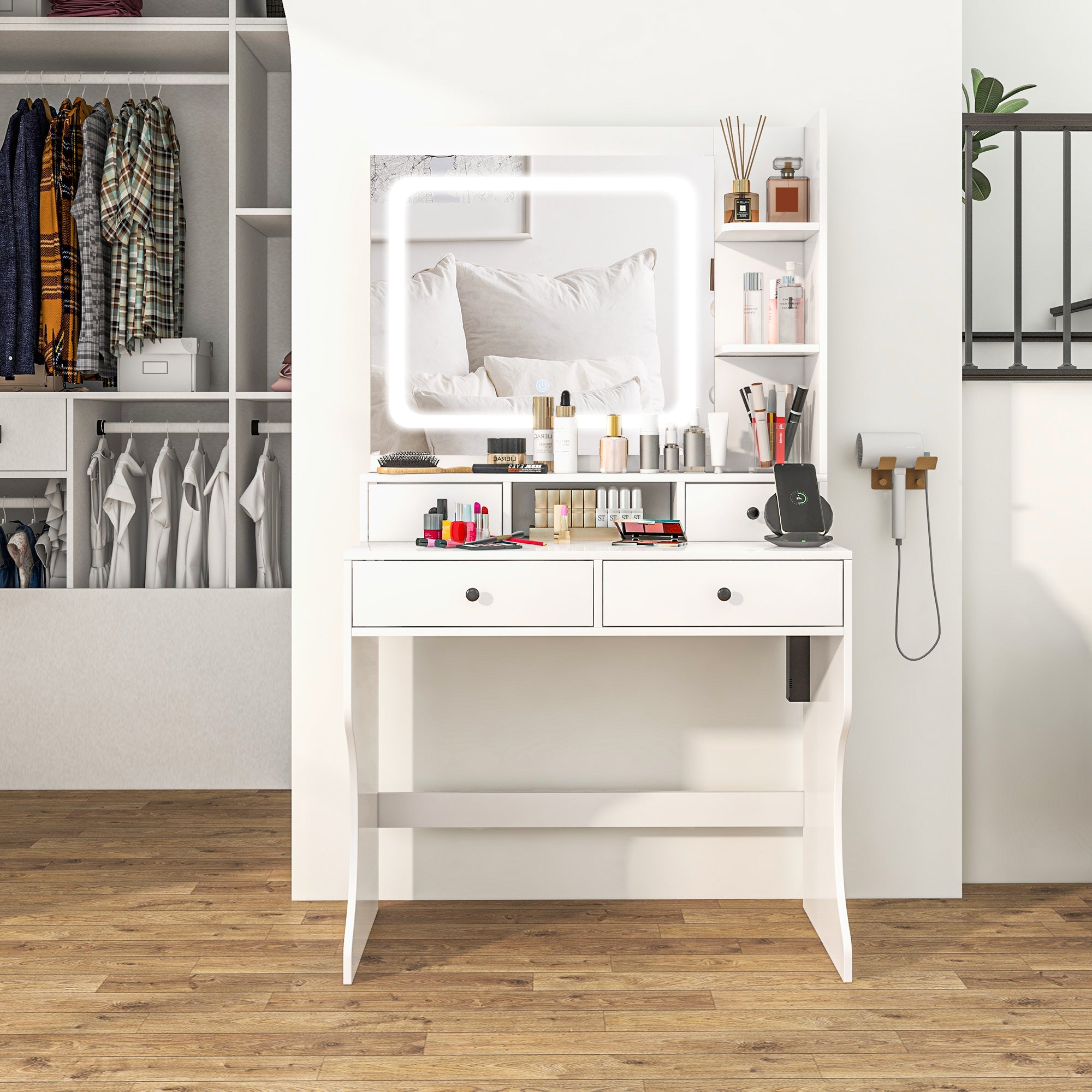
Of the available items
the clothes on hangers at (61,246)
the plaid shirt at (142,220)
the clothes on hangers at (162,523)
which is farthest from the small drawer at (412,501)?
the clothes on hangers at (61,246)

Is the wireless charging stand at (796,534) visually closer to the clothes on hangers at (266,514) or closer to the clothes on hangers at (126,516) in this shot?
the clothes on hangers at (266,514)

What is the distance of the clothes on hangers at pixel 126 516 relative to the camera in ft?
12.2

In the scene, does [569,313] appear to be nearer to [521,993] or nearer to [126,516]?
[521,993]

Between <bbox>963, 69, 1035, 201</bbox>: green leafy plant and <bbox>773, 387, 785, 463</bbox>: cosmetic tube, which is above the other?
<bbox>963, 69, 1035, 201</bbox>: green leafy plant

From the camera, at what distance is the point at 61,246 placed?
366 centimetres

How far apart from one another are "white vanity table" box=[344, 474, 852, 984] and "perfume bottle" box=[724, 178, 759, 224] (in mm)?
645

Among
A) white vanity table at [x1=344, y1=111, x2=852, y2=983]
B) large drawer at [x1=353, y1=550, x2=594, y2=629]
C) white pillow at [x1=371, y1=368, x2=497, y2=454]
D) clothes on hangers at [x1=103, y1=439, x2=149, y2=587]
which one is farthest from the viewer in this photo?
clothes on hangers at [x1=103, y1=439, x2=149, y2=587]

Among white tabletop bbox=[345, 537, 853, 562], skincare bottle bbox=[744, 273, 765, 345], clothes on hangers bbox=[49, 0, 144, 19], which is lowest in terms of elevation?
white tabletop bbox=[345, 537, 853, 562]

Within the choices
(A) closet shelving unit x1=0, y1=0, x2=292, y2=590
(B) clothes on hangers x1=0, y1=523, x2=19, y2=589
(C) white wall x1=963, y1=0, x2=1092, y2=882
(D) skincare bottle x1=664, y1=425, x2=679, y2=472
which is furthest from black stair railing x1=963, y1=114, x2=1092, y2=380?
(B) clothes on hangers x1=0, y1=523, x2=19, y2=589

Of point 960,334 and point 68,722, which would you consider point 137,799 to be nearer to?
point 68,722

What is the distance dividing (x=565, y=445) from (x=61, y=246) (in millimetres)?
2228

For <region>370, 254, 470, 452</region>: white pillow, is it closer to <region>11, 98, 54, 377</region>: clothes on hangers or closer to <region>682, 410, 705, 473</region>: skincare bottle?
<region>682, 410, 705, 473</region>: skincare bottle

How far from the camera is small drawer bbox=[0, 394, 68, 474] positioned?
3654 millimetres

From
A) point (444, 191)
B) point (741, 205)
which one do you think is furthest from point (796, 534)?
point (444, 191)
